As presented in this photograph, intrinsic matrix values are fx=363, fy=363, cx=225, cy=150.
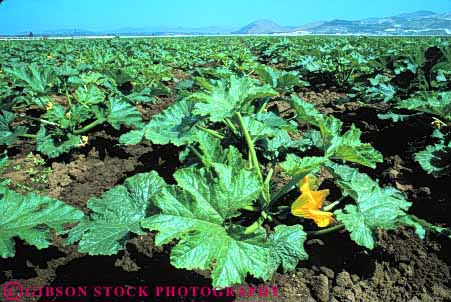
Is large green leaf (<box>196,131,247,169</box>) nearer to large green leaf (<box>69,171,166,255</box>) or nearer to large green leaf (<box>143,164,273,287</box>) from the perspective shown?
large green leaf (<box>69,171,166,255</box>)

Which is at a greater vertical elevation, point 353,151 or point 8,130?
point 8,130

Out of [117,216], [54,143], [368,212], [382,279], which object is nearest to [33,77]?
[54,143]

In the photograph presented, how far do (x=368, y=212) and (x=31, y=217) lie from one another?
1827 mm

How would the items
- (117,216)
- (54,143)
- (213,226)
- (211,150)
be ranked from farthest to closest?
(54,143), (211,150), (117,216), (213,226)

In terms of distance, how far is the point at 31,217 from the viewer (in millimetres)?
1875

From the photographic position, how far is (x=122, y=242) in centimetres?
178

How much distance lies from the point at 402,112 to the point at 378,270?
2.67 metres

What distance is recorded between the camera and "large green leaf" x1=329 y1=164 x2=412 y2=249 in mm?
1932

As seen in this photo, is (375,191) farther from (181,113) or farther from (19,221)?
(19,221)

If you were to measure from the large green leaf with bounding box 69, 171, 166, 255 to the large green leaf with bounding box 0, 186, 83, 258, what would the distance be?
99 mm

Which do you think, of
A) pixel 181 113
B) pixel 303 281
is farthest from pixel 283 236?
pixel 181 113

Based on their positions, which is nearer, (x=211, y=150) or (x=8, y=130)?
(x=211, y=150)

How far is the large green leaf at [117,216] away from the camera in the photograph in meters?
1.77

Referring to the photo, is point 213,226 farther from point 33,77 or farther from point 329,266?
point 33,77
